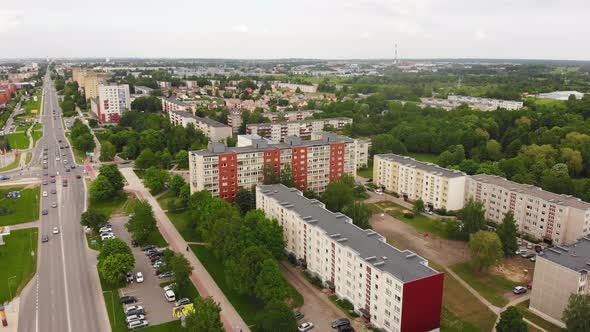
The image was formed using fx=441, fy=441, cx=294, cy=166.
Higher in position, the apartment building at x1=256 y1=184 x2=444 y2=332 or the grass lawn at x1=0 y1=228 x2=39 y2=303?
the apartment building at x1=256 y1=184 x2=444 y2=332

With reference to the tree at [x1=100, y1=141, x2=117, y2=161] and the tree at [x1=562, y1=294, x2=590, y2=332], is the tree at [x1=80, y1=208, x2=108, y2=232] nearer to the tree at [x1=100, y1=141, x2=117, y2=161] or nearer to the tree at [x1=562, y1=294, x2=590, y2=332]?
the tree at [x1=100, y1=141, x2=117, y2=161]

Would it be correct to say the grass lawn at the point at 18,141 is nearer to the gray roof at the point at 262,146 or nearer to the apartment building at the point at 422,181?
the gray roof at the point at 262,146

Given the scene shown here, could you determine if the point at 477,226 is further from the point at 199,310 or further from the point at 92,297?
the point at 92,297

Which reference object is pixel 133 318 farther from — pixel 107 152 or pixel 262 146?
pixel 107 152

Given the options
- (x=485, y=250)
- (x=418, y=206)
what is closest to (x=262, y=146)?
(x=418, y=206)

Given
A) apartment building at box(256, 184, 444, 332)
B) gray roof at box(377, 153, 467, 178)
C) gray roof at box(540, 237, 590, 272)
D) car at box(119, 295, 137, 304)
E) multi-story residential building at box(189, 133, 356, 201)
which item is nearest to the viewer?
apartment building at box(256, 184, 444, 332)

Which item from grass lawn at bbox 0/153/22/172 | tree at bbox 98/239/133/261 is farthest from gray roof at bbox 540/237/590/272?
grass lawn at bbox 0/153/22/172
